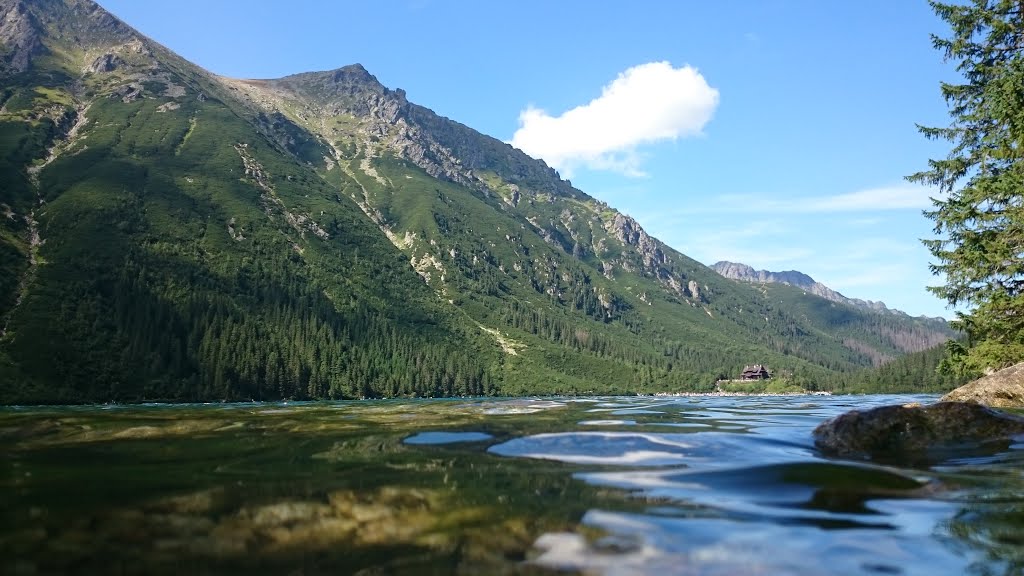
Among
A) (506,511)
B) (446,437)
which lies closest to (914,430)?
(446,437)

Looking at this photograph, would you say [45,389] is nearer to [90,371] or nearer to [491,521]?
[90,371]

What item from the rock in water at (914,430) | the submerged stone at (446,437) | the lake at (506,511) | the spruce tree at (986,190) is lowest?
the submerged stone at (446,437)

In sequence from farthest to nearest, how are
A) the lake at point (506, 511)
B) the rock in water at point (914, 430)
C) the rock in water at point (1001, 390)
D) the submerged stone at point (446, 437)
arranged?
the rock in water at point (1001, 390) → the submerged stone at point (446, 437) → the rock in water at point (914, 430) → the lake at point (506, 511)

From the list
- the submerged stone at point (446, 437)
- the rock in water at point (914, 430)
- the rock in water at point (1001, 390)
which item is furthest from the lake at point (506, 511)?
the rock in water at point (1001, 390)

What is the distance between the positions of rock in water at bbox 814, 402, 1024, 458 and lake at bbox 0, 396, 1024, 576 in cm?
83

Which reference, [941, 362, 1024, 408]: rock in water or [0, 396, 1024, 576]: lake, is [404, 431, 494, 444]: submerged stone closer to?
[0, 396, 1024, 576]: lake

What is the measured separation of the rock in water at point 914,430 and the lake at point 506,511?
833mm

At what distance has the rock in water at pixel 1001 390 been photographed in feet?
76.1

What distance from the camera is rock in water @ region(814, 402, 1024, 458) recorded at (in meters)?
11.9

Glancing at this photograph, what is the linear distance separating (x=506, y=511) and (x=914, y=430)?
450 inches

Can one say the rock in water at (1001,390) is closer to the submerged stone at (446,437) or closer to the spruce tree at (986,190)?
the spruce tree at (986,190)

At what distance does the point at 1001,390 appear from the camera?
931 inches

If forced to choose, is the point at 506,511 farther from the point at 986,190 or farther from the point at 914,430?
the point at 986,190

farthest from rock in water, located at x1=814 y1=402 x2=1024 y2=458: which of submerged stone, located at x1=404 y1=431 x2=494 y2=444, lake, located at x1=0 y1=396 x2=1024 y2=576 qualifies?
submerged stone, located at x1=404 y1=431 x2=494 y2=444
